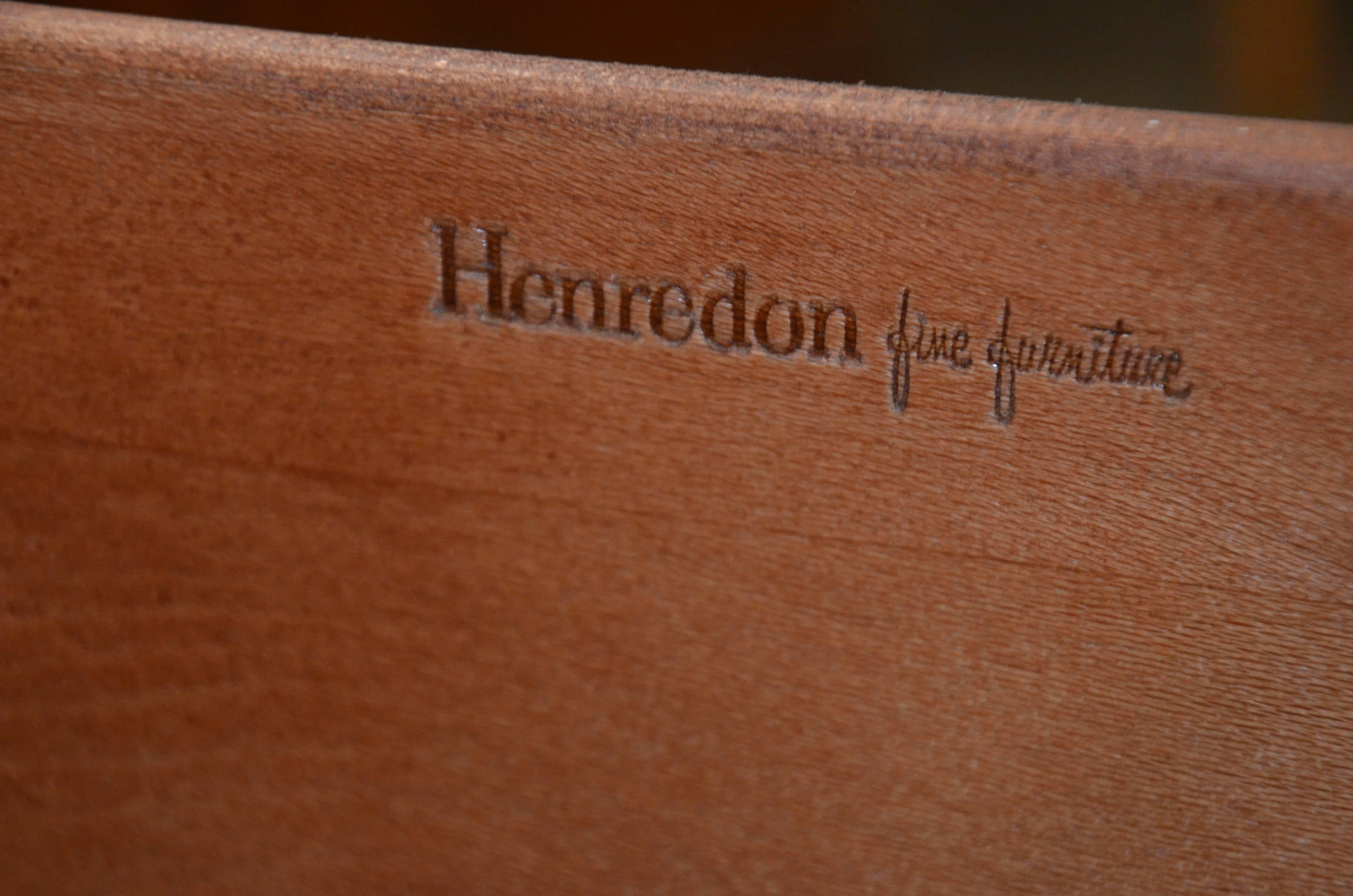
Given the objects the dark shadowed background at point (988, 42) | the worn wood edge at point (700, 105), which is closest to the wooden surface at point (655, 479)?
the worn wood edge at point (700, 105)

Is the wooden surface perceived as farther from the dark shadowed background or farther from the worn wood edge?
the dark shadowed background

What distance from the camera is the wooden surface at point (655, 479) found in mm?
354

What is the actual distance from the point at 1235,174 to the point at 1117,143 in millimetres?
30

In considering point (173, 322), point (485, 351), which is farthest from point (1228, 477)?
point (173, 322)

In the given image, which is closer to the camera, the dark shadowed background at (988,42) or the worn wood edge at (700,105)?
the worn wood edge at (700,105)

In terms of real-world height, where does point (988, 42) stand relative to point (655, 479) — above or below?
above

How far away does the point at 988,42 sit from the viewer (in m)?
0.47

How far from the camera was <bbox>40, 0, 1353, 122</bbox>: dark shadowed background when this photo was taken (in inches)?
17.8

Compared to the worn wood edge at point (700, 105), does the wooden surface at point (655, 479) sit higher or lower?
lower

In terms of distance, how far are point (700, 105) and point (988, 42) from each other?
0.16m

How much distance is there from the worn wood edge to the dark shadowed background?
0.11 metres

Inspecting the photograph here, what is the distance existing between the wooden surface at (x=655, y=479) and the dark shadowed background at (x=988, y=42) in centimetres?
13

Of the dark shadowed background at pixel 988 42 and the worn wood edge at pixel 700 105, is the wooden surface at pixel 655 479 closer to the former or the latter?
the worn wood edge at pixel 700 105

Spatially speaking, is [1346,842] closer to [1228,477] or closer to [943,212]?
[1228,477]
